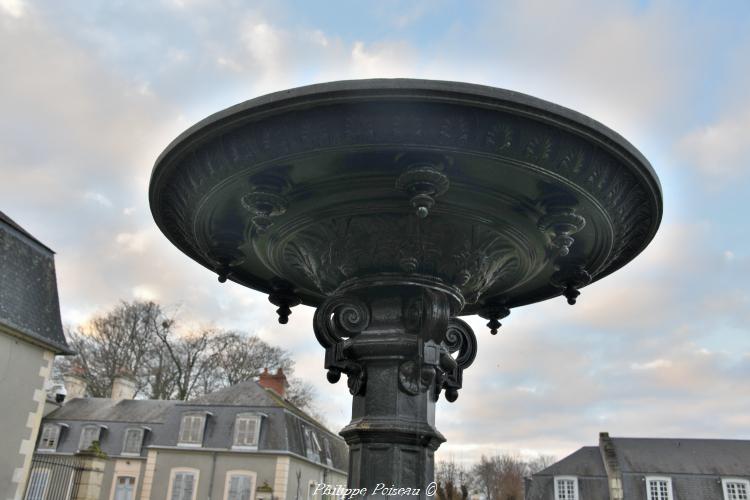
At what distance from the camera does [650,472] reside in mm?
31969

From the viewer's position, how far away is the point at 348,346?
Answer: 3695 millimetres

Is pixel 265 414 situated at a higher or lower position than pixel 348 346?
higher

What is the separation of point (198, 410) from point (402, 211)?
2539cm

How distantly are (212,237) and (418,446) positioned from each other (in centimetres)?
181

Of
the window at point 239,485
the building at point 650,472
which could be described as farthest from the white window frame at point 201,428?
the building at point 650,472

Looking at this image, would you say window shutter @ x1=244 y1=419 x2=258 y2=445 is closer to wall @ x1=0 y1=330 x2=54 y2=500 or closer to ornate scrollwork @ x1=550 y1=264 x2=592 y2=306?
wall @ x1=0 y1=330 x2=54 y2=500

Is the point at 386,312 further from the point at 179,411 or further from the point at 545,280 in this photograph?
the point at 179,411

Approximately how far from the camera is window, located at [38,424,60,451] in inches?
1101

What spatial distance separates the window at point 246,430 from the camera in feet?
83.7

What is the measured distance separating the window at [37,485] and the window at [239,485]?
261 inches

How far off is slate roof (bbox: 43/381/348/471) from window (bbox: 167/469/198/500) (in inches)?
39.4

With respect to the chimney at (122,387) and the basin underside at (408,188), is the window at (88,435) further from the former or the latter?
the basin underside at (408,188)

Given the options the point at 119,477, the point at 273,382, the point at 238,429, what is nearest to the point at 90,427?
the point at 119,477

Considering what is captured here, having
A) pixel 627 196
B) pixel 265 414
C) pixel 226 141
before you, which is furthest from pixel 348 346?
pixel 265 414
